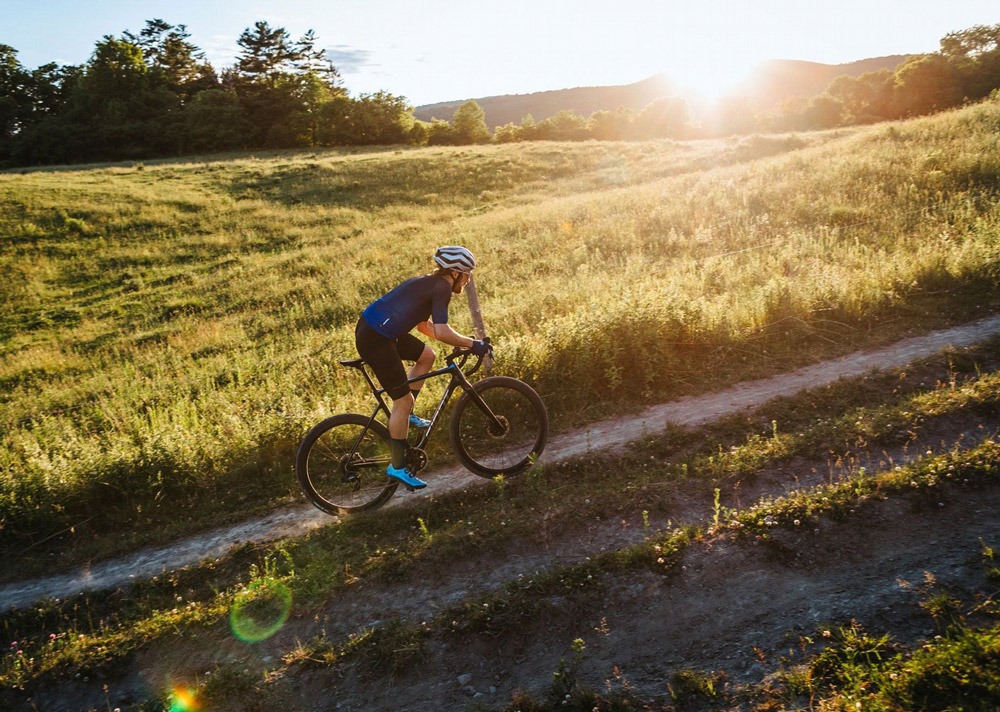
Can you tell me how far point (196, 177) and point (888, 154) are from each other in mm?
42679

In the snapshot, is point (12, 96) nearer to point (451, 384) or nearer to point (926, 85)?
point (451, 384)

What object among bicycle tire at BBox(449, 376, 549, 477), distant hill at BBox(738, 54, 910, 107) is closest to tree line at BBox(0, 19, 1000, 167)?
distant hill at BBox(738, 54, 910, 107)

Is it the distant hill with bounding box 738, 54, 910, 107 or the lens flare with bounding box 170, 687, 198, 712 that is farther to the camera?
the distant hill with bounding box 738, 54, 910, 107

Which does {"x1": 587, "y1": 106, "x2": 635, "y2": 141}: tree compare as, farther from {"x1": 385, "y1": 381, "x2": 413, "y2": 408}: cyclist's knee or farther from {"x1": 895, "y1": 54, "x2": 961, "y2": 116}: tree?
{"x1": 385, "y1": 381, "x2": 413, "y2": 408}: cyclist's knee

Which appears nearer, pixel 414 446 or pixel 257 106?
pixel 414 446

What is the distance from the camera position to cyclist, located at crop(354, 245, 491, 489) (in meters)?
6.23

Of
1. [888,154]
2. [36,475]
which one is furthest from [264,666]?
[888,154]

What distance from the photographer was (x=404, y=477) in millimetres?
6695

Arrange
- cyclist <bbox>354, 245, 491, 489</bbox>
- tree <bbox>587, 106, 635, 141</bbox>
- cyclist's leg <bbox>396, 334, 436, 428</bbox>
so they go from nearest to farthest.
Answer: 1. cyclist <bbox>354, 245, 491, 489</bbox>
2. cyclist's leg <bbox>396, 334, 436, 428</bbox>
3. tree <bbox>587, 106, 635, 141</bbox>

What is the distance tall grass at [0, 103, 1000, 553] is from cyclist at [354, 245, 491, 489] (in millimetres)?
2493

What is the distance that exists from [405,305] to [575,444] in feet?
9.67

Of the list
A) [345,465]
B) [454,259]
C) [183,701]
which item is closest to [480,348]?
[454,259]

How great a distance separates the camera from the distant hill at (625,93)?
134500 millimetres

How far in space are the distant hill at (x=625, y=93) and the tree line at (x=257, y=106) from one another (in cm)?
5515
